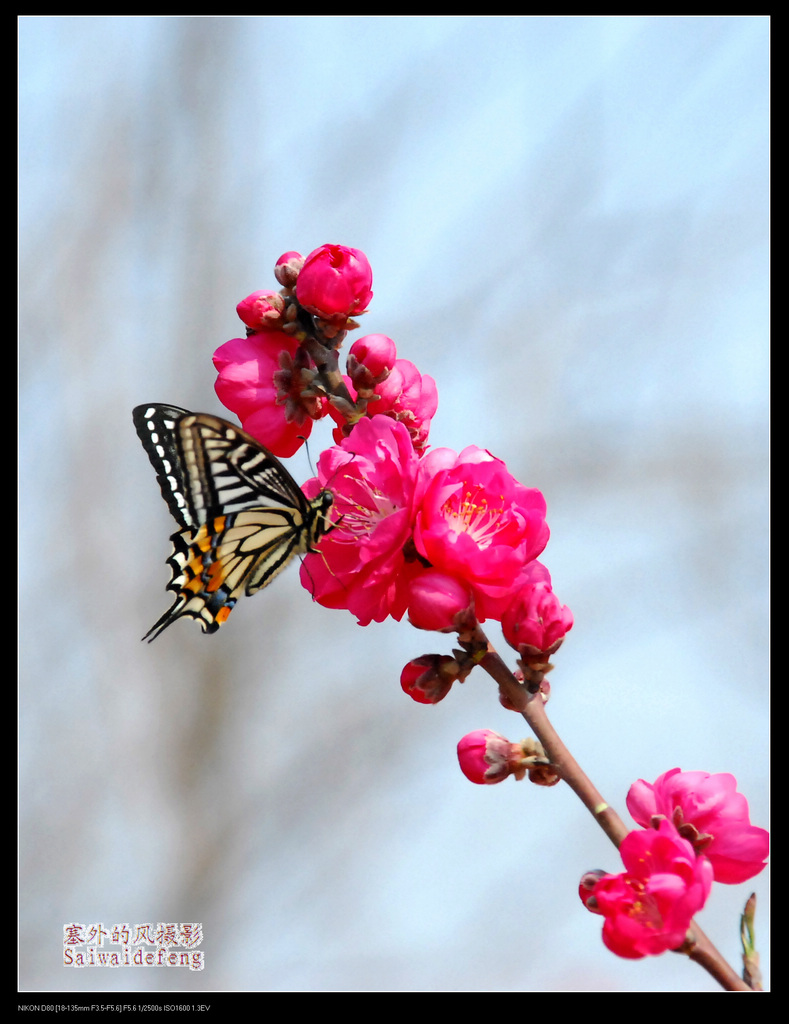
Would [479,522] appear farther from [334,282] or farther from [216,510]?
[216,510]

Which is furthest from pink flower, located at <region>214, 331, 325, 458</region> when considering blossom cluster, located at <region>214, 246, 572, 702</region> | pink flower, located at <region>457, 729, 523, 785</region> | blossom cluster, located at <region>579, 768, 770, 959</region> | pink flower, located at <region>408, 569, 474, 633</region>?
blossom cluster, located at <region>579, 768, 770, 959</region>

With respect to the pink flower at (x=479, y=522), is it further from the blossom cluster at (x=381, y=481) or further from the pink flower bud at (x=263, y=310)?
the pink flower bud at (x=263, y=310)

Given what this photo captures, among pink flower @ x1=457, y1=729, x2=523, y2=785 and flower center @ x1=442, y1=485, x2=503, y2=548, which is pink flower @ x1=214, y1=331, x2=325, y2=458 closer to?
flower center @ x1=442, y1=485, x2=503, y2=548

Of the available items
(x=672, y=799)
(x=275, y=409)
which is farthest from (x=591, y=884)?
(x=275, y=409)

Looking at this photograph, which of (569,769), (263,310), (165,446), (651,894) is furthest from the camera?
(165,446)

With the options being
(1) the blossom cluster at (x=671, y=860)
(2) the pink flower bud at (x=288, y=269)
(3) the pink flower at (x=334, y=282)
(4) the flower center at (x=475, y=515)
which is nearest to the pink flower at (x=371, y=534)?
(4) the flower center at (x=475, y=515)

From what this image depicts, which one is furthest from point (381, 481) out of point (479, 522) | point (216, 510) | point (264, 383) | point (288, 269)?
point (216, 510)
